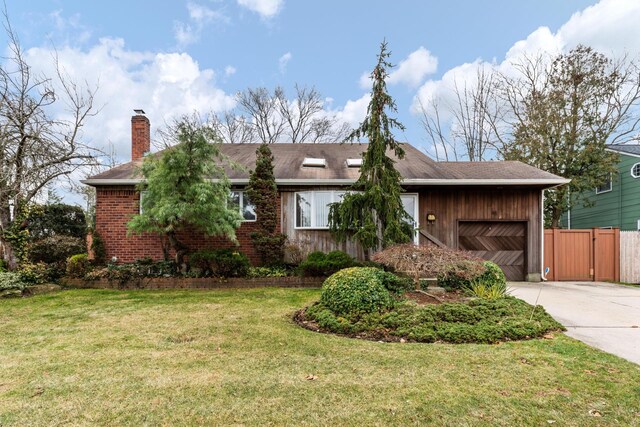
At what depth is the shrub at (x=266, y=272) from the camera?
29.3 ft

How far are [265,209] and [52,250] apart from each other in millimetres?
6365

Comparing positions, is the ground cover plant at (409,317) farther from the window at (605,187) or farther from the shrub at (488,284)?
the window at (605,187)

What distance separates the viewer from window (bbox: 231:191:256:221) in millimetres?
10172

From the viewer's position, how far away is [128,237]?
10.0 metres

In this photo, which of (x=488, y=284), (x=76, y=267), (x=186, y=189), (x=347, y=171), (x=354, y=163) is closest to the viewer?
(x=488, y=284)

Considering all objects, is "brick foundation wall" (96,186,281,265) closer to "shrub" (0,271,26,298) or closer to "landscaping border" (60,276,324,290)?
"landscaping border" (60,276,324,290)

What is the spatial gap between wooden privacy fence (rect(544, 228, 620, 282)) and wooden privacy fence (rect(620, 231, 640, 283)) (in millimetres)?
157

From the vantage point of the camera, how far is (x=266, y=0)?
39.8ft

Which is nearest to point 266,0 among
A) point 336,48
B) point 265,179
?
point 336,48

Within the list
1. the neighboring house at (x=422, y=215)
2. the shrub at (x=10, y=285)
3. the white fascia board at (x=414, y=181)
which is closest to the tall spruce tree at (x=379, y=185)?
the white fascia board at (x=414, y=181)

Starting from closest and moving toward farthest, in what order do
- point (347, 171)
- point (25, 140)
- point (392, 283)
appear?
point (392, 283) → point (25, 140) → point (347, 171)

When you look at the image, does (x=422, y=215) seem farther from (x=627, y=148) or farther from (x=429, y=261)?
(x=627, y=148)

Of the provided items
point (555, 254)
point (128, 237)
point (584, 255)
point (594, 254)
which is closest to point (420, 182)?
point (555, 254)

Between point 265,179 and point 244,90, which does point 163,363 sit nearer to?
point 265,179
